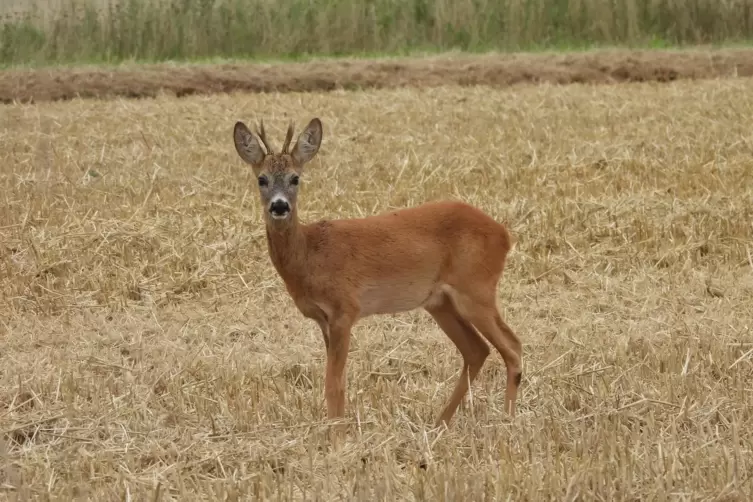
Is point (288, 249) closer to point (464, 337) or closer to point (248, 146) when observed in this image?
point (248, 146)

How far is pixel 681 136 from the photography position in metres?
13.5

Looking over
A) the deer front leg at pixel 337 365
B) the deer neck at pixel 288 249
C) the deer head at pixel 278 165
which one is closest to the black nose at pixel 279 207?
the deer head at pixel 278 165

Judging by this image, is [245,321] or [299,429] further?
[245,321]

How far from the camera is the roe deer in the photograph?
6125 millimetres

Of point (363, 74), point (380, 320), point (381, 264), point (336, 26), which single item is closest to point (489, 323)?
point (381, 264)

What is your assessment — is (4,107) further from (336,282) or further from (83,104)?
(336,282)

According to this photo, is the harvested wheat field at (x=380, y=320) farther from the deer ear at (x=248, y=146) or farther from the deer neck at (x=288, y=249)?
the deer ear at (x=248, y=146)

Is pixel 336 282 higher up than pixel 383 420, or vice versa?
pixel 336 282

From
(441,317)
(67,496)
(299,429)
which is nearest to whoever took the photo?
(67,496)

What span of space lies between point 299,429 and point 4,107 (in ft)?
39.8

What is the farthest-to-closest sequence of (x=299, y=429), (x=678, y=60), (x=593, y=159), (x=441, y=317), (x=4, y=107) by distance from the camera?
(x=678, y=60)
(x=4, y=107)
(x=593, y=159)
(x=441, y=317)
(x=299, y=429)

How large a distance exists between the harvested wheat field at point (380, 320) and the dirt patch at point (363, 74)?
3.49 metres

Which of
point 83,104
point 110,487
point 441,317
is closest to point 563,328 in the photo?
point 441,317

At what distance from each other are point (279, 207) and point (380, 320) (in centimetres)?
230
